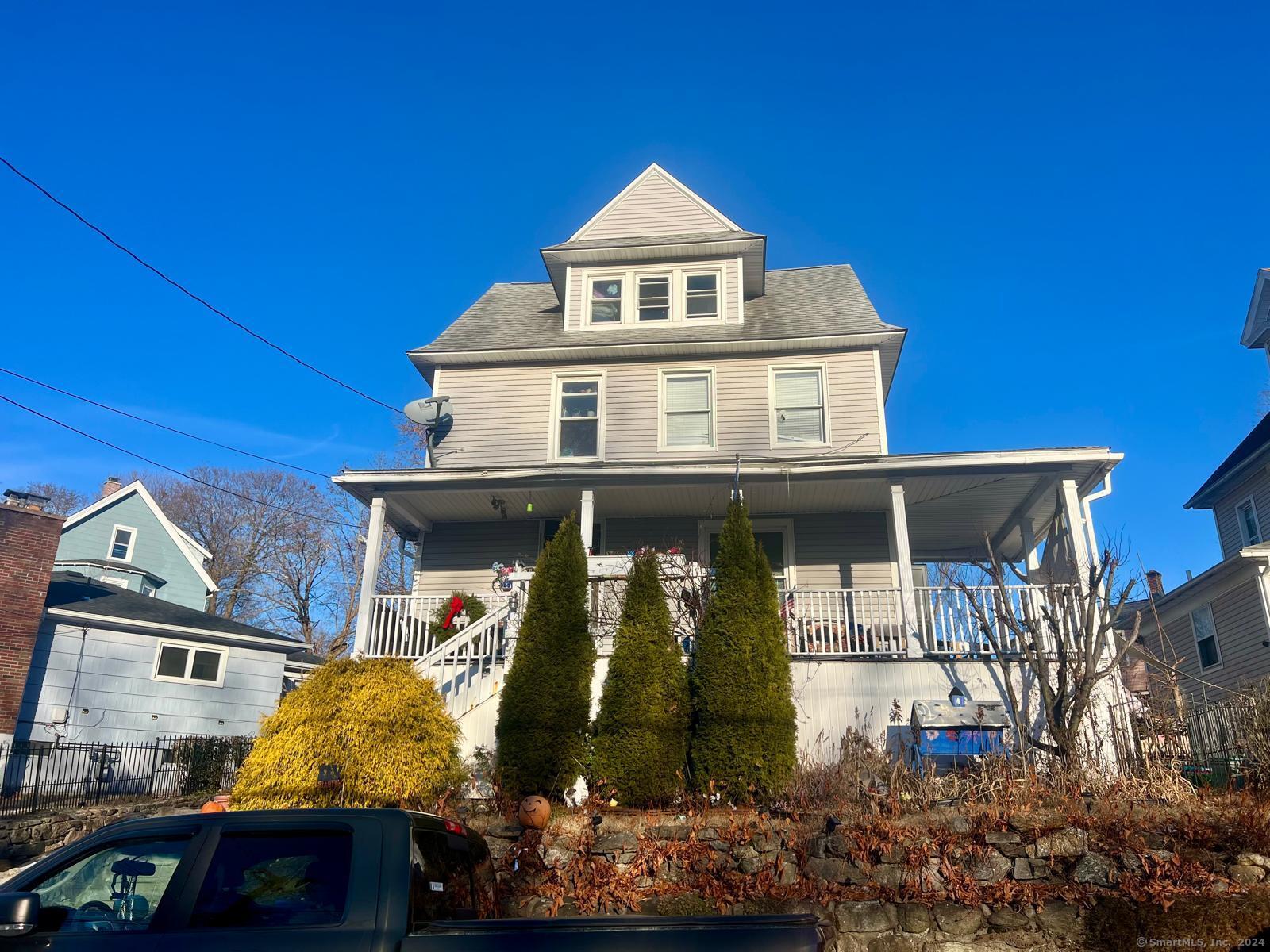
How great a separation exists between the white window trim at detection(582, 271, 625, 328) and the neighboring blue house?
57.9 ft

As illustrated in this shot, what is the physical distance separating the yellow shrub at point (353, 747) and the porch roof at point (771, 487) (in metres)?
5.19

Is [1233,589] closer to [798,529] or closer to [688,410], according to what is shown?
[798,529]

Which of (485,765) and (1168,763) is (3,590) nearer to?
(485,765)

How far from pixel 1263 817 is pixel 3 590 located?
18.2 metres

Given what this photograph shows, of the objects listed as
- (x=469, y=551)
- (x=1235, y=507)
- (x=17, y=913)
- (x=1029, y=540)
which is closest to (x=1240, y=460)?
(x=1235, y=507)

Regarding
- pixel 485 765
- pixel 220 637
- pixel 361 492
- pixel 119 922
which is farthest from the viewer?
pixel 220 637

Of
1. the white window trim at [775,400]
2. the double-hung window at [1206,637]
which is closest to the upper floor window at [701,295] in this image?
the white window trim at [775,400]

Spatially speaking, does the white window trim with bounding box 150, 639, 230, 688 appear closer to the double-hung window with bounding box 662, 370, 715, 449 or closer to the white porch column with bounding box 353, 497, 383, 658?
the white porch column with bounding box 353, 497, 383, 658

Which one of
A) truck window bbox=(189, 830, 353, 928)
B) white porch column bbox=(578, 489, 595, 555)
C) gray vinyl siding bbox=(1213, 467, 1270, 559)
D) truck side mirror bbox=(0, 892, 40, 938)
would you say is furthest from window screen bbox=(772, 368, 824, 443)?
truck side mirror bbox=(0, 892, 40, 938)

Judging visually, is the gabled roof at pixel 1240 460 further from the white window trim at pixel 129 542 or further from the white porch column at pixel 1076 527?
the white window trim at pixel 129 542

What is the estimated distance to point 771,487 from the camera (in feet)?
47.3

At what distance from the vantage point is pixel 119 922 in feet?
12.6

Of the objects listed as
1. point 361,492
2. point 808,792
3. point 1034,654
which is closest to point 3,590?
point 361,492

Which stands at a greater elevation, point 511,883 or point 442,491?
point 442,491
